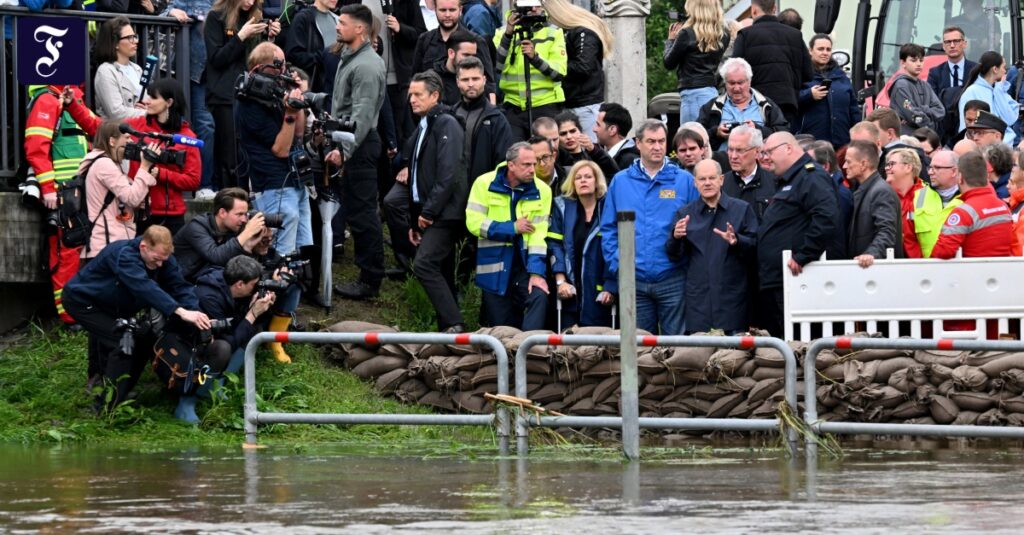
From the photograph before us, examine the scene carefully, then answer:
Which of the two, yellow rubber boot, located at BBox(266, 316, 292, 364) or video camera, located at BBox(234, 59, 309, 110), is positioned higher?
video camera, located at BBox(234, 59, 309, 110)

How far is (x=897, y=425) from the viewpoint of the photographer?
12055 millimetres

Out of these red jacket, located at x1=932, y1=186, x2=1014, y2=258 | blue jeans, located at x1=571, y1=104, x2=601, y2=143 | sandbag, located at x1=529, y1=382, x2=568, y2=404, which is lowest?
sandbag, located at x1=529, y1=382, x2=568, y2=404

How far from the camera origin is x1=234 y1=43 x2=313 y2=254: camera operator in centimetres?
1531

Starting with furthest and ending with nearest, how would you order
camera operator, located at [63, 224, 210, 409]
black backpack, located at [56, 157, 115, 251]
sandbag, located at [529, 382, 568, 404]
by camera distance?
black backpack, located at [56, 157, 115, 251] < sandbag, located at [529, 382, 568, 404] < camera operator, located at [63, 224, 210, 409]

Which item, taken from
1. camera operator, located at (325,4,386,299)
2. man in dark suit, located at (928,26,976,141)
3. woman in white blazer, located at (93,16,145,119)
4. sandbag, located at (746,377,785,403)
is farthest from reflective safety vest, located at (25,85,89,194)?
man in dark suit, located at (928,26,976,141)

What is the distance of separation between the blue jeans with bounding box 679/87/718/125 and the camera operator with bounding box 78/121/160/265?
5.59 meters

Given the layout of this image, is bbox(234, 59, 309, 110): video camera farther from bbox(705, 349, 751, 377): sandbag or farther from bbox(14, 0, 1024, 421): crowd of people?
bbox(705, 349, 751, 377): sandbag

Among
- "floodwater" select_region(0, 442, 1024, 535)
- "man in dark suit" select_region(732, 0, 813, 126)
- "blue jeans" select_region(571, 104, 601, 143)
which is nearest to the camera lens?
"floodwater" select_region(0, 442, 1024, 535)

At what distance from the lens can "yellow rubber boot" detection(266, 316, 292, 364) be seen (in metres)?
15.1

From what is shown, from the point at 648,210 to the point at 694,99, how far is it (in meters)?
3.60

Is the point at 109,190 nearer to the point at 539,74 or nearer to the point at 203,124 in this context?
the point at 203,124

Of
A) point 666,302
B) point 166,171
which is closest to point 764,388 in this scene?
point 666,302

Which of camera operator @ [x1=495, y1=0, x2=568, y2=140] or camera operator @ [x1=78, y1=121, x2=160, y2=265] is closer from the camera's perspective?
camera operator @ [x1=78, y1=121, x2=160, y2=265]

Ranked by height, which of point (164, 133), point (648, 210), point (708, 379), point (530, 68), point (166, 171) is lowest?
point (708, 379)
